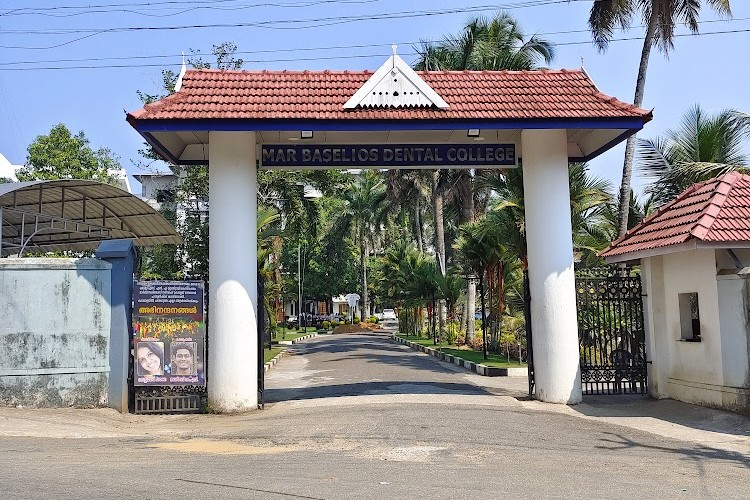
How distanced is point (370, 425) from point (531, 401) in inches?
162

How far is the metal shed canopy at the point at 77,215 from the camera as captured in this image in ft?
50.3

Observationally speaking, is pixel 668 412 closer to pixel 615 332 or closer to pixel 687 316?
pixel 687 316

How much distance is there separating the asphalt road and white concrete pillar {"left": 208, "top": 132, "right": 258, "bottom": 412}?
2.16 feet

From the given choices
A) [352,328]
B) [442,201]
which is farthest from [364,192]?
[442,201]

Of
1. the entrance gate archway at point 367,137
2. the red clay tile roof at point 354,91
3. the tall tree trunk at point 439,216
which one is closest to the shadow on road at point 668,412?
the entrance gate archway at point 367,137

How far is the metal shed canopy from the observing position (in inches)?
603

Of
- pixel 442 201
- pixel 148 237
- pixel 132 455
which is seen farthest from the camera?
pixel 442 201

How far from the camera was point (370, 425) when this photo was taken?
10875mm

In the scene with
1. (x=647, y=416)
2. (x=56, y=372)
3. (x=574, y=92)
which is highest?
(x=574, y=92)

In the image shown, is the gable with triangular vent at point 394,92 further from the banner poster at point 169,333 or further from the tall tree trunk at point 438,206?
the tall tree trunk at point 438,206

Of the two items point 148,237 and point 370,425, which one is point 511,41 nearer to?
point 148,237

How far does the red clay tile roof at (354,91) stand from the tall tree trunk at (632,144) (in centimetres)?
696

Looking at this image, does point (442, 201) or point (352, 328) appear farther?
point (352, 328)

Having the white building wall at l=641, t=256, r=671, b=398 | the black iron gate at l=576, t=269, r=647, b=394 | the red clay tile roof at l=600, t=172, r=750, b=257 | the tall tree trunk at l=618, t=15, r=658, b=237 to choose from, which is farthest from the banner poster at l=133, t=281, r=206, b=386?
the tall tree trunk at l=618, t=15, r=658, b=237
